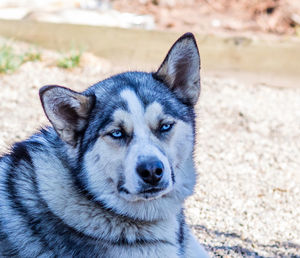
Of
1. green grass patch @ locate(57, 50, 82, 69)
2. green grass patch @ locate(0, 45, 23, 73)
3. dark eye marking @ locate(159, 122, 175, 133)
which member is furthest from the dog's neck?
green grass patch @ locate(57, 50, 82, 69)

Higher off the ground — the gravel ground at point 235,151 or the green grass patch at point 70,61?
the green grass patch at point 70,61

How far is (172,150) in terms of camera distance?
341cm

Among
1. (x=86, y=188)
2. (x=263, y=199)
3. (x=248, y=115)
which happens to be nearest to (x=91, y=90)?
(x=86, y=188)

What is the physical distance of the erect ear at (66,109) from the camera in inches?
129

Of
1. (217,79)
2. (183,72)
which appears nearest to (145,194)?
(183,72)

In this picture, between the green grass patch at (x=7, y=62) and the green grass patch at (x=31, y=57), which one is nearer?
the green grass patch at (x=7, y=62)

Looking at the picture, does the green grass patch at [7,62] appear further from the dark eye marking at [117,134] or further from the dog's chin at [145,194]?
the dog's chin at [145,194]

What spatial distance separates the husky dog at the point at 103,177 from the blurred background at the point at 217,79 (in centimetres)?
75

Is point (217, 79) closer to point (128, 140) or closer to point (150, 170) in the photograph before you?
point (128, 140)

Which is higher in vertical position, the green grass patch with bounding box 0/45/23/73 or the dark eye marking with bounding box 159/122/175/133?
the green grass patch with bounding box 0/45/23/73

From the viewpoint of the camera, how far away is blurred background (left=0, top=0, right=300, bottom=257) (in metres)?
4.80

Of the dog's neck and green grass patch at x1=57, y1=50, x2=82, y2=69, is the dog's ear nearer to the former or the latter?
the dog's neck

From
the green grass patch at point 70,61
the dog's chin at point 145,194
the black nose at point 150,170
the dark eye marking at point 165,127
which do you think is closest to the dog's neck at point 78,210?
the dog's chin at point 145,194

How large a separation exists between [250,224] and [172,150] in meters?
1.57
